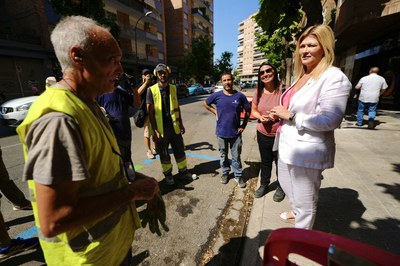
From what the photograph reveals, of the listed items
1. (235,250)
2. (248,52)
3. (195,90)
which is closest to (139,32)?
(195,90)

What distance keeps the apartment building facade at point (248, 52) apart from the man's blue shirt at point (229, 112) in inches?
3273

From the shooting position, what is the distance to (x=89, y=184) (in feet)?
3.27

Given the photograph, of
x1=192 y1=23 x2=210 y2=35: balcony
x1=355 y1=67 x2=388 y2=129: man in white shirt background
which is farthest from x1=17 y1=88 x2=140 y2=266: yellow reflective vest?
x1=192 y1=23 x2=210 y2=35: balcony

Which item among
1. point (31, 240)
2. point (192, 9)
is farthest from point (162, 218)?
point (192, 9)

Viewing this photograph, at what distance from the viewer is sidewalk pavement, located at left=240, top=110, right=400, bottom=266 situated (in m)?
2.41

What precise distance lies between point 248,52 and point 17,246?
9623cm

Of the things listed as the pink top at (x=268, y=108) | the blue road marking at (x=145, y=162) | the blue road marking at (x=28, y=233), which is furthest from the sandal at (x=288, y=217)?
the blue road marking at (x=28, y=233)

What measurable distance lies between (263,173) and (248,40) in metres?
95.6

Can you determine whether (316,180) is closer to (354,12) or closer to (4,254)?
(4,254)

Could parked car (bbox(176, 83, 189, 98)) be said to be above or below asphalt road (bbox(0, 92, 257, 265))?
above

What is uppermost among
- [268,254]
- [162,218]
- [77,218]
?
[77,218]

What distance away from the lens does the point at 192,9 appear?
4206 centimetres

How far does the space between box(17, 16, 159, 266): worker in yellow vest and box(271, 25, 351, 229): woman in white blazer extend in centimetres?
136

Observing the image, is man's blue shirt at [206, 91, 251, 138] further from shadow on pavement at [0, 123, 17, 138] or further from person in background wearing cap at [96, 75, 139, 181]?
shadow on pavement at [0, 123, 17, 138]
